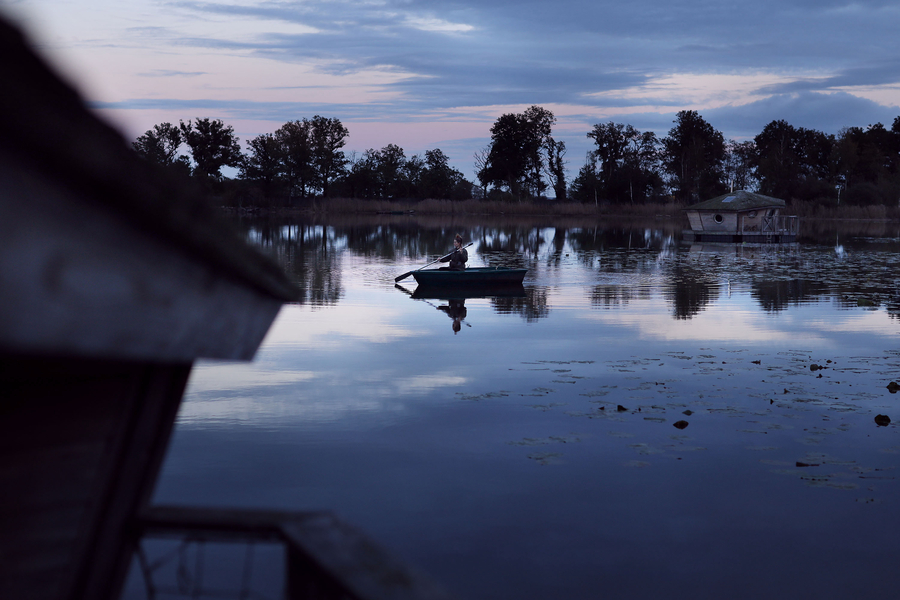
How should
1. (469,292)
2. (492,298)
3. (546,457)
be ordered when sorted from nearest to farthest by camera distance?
1. (546,457)
2. (492,298)
3. (469,292)

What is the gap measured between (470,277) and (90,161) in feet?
69.1

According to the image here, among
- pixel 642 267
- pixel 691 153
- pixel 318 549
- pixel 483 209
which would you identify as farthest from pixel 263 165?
pixel 318 549

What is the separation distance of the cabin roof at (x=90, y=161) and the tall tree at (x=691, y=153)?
335 ft

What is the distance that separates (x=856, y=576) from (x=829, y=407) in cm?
427

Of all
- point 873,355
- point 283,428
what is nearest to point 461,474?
point 283,428

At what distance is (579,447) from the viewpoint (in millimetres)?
8195

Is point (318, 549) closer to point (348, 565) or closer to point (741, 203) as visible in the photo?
point (348, 565)

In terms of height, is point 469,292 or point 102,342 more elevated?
point 102,342

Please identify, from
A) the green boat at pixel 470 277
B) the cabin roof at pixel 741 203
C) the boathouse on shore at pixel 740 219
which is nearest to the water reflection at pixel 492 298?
the green boat at pixel 470 277

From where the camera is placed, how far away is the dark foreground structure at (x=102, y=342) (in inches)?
49.8

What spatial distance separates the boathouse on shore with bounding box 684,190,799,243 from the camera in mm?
51344

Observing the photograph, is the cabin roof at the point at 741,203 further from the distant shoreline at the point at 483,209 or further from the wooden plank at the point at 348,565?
the wooden plank at the point at 348,565

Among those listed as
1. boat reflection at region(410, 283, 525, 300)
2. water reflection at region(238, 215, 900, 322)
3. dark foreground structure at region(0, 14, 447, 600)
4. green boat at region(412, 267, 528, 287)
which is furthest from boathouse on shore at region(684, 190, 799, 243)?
dark foreground structure at region(0, 14, 447, 600)

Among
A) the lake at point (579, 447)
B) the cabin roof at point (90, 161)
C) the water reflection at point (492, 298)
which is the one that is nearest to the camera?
the cabin roof at point (90, 161)
